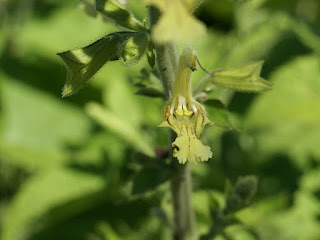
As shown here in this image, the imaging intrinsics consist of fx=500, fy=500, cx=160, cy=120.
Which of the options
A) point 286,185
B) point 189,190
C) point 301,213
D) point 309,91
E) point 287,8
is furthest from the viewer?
point 287,8

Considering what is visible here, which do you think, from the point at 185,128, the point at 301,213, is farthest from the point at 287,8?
the point at 185,128

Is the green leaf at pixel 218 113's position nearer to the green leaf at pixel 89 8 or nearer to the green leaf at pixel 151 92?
the green leaf at pixel 151 92

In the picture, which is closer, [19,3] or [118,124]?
[118,124]

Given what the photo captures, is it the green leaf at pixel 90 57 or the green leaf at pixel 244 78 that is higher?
the green leaf at pixel 90 57

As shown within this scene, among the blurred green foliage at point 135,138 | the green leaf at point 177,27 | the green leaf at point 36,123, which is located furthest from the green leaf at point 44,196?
the green leaf at point 177,27

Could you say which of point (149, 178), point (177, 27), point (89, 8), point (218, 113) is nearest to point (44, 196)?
point (149, 178)

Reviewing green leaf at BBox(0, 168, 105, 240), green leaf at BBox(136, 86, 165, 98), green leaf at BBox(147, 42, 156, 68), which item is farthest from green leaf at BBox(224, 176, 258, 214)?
green leaf at BBox(0, 168, 105, 240)

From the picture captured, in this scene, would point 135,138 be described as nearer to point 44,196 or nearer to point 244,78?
point 44,196

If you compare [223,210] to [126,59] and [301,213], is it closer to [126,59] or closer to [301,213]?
[126,59]
